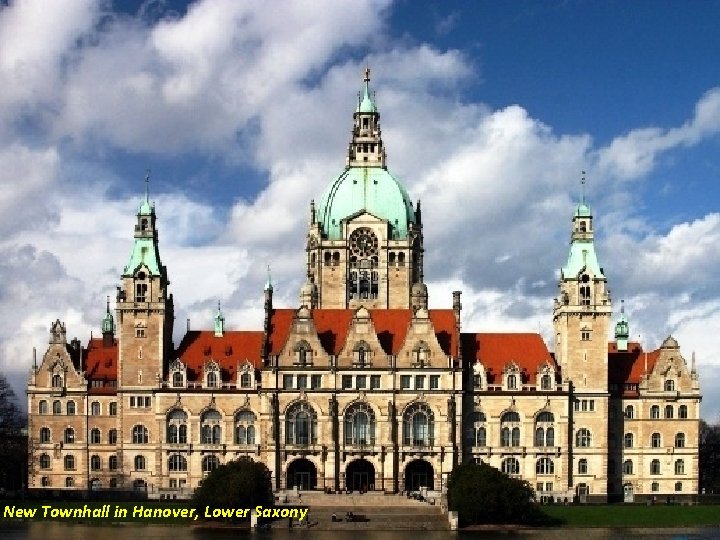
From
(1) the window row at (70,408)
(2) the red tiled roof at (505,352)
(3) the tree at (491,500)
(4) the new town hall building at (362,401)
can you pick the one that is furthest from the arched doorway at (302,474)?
(3) the tree at (491,500)

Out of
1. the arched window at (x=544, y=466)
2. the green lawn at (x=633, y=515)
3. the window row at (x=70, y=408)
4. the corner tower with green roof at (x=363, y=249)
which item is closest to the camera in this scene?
the green lawn at (x=633, y=515)

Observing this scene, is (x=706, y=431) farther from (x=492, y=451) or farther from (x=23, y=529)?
(x=23, y=529)

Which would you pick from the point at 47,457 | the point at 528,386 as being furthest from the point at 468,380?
the point at 47,457

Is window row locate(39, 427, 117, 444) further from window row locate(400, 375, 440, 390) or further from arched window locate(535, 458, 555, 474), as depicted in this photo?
arched window locate(535, 458, 555, 474)

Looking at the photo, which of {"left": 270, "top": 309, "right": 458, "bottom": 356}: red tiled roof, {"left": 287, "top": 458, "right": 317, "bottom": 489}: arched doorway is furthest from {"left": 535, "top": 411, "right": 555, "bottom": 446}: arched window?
{"left": 287, "top": 458, "right": 317, "bottom": 489}: arched doorway

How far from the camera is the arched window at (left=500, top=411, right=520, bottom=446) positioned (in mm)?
131875

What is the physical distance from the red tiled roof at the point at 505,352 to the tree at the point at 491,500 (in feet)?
92.2

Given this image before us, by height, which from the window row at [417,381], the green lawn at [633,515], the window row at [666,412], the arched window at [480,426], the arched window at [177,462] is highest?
the window row at [417,381]

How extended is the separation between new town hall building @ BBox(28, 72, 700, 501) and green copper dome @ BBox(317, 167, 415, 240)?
1491 cm

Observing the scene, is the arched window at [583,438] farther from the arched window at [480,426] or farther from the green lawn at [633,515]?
the green lawn at [633,515]

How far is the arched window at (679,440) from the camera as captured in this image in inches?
5315

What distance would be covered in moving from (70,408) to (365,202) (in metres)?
36.7

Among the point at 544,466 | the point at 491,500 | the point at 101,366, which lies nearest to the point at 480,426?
the point at 544,466

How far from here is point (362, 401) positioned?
129875 mm
